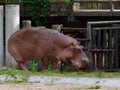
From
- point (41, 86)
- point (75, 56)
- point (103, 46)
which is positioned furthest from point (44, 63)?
point (41, 86)

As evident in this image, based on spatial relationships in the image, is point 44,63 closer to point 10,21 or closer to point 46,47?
point 46,47

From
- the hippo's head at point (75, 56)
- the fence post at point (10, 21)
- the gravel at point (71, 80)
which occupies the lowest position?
the gravel at point (71, 80)

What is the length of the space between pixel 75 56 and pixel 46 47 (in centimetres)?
74

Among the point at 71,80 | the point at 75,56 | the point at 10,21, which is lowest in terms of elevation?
the point at 71,80

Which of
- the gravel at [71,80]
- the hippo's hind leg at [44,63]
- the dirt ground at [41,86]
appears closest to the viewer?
the dirt ground at [41,86]

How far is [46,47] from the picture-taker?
1300 centimetres

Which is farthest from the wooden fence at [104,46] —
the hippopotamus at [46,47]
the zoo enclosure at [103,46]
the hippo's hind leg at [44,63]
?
the hippo's hind leg at [44,63]

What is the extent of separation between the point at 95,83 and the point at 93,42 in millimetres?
3634

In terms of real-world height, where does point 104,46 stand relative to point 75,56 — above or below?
above

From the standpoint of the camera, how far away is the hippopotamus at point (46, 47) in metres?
13.0

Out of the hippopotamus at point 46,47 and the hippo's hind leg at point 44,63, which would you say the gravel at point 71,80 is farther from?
the hippo's hind leg at point 44,63

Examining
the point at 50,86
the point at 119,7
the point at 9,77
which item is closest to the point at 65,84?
the point at 50,86

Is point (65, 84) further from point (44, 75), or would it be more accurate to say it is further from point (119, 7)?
point (119, 7)

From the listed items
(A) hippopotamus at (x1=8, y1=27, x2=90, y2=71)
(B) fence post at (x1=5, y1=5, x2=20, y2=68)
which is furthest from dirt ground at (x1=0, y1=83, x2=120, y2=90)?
(B) fence post at (x1=5, y1=5, x2=20, y2=68)
